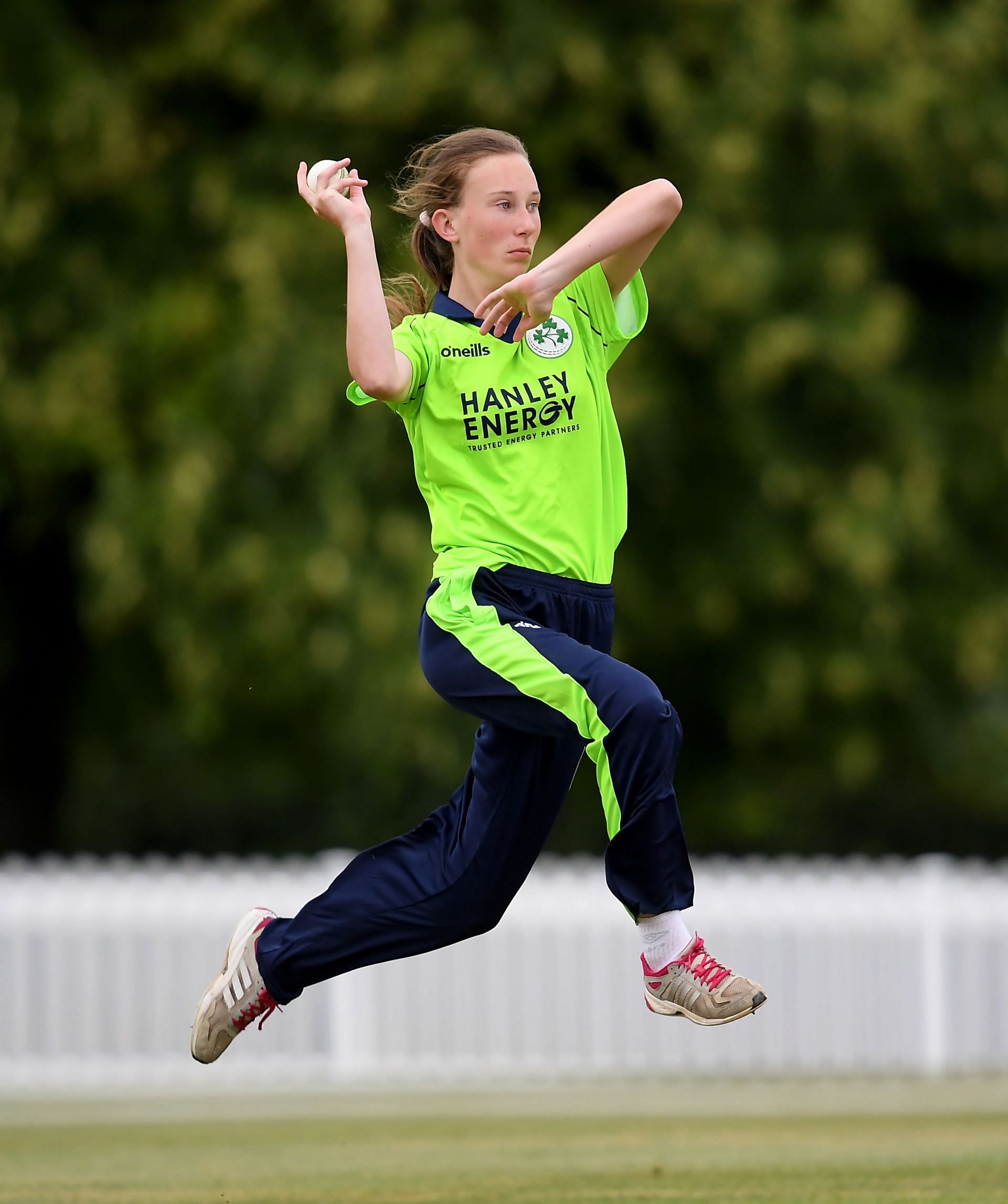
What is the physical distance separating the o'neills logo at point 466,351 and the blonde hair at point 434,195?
7.9 inches

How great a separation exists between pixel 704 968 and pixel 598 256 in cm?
176

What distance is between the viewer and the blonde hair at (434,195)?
5.05 meters

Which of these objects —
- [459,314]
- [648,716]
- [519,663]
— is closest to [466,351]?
[459,314]

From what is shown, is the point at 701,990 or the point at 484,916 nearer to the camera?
the point at 701,990

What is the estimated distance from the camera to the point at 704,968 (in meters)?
4.66

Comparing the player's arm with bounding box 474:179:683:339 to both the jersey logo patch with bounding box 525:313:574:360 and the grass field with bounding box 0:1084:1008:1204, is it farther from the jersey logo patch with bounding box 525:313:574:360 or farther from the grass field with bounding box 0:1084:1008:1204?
the grass field with bounding box 0:1084:1008:1204

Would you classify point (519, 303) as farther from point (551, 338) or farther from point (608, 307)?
point (608, 307)

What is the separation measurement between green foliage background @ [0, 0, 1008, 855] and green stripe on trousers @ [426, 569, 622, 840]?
787cm

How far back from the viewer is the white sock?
4.71m

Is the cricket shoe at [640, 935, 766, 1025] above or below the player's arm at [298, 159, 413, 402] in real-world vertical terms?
below

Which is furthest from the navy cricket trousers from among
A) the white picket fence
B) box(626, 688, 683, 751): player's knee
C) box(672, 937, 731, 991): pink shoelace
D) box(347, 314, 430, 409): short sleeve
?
the white picket fence

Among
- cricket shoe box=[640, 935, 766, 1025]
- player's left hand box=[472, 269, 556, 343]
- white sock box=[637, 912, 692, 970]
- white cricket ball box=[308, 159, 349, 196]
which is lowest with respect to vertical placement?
cricket shoe box=[640, 935, 766, 1025]

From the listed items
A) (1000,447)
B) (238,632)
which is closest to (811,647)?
(1000,447)

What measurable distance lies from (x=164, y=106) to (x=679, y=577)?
537cm
